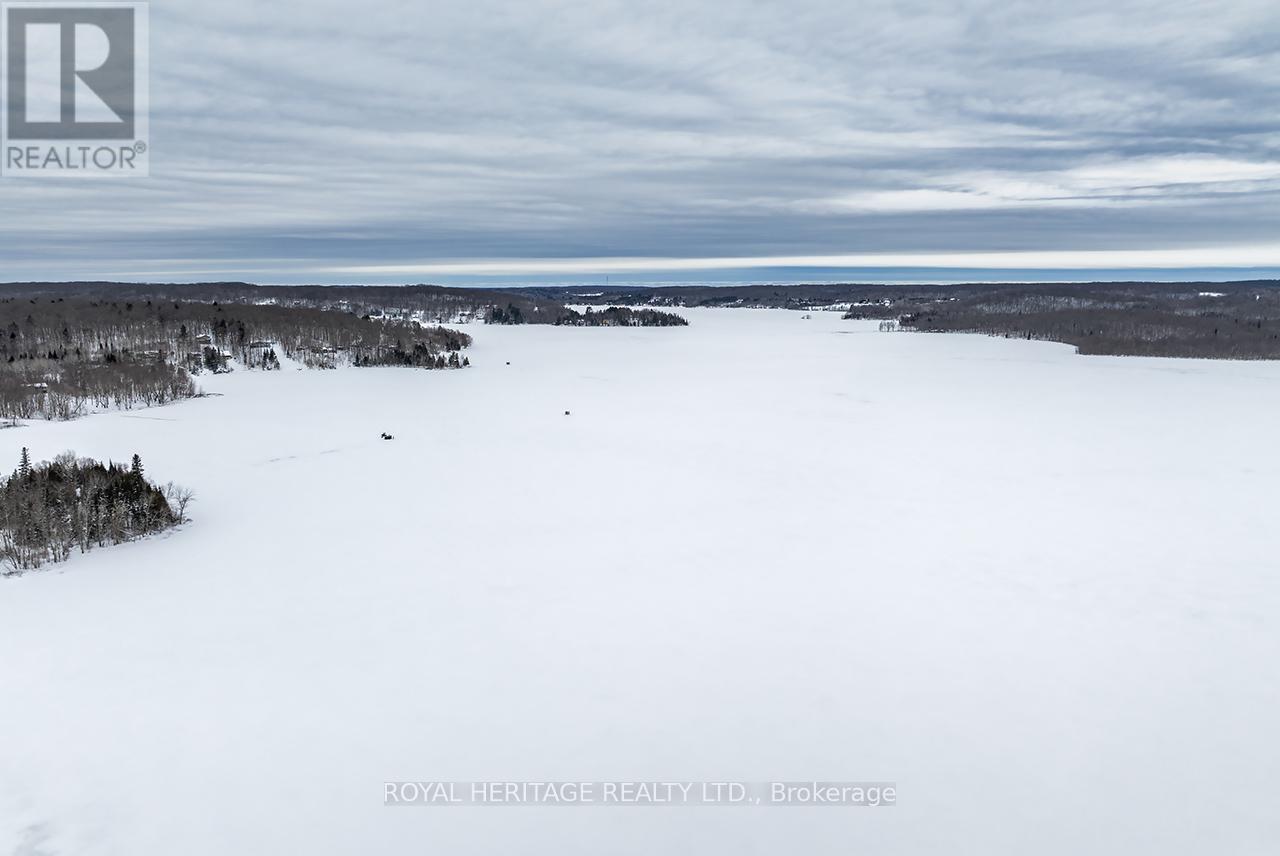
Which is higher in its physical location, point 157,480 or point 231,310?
point 231,310

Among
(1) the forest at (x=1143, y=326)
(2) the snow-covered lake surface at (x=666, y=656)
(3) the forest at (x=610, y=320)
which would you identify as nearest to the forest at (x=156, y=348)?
(2) the snow-covered lake surface at (x=666, y=656)

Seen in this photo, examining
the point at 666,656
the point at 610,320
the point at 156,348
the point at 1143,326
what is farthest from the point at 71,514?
the point at 610,320

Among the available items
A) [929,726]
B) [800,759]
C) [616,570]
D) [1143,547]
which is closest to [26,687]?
[616,570]

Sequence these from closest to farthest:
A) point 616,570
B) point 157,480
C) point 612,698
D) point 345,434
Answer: point 612,698 < point 616,570 < point 157,480 < point 345,434

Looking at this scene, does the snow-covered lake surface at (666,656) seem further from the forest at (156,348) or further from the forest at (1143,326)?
the forest at (1143,326)

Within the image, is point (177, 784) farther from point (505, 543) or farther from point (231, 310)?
point (231, 310)

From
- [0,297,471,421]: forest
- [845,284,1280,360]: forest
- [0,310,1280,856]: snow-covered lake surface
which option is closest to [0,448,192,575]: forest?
[0,310,1280,856]: snow-covered lake surface
